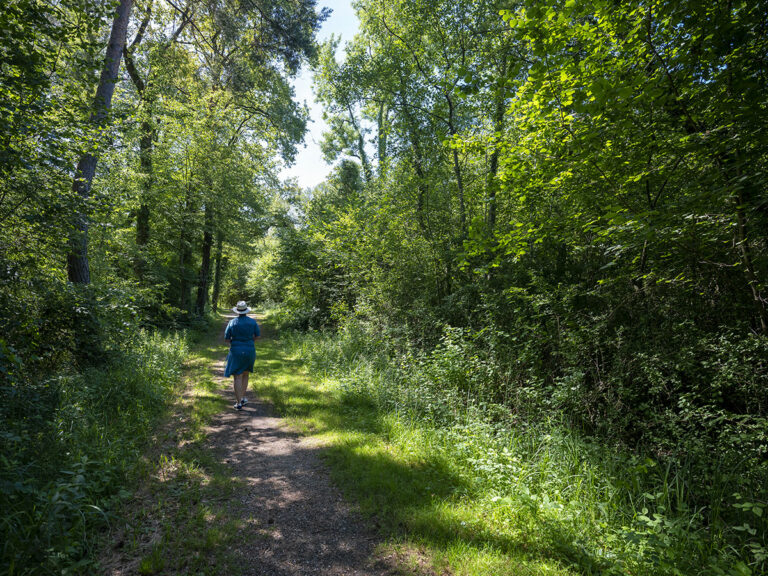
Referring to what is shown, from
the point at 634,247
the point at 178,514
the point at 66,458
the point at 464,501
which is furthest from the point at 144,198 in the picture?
the point at 634,247

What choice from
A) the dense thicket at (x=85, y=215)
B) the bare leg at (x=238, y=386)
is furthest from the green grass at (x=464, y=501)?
the bare leg at (x=238, y=386)

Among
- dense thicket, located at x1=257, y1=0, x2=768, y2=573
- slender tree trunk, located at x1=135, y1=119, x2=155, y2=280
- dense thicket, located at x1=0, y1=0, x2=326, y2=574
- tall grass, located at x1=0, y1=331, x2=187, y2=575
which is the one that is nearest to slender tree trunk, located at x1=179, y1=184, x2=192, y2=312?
dense thicket, located at x1=0, y1=0, x2=326, y2=574

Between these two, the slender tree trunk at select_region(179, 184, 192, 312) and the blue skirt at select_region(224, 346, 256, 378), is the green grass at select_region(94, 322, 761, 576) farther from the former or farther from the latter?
the slender tree trunk at select_region(179, 184, 192, 312)

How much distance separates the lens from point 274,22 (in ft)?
35.1

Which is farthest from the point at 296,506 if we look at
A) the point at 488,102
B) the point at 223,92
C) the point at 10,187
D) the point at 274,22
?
the point at 223,92

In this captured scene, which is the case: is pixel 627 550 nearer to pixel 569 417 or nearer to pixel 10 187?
pixel 569 417

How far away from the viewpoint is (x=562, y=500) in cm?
330

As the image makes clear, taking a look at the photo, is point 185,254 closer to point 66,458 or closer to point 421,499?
point 66,458

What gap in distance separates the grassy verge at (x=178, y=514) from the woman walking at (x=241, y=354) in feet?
4.53

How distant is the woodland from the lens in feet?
10.3

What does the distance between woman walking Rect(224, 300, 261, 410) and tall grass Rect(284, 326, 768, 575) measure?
10.2ft

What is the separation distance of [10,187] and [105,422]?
11.6 ft

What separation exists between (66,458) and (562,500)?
5106 millimetres

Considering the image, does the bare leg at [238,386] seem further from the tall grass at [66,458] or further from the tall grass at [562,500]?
the tall grass at [562,500]
